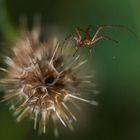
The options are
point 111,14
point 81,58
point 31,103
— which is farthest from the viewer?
point 111,14

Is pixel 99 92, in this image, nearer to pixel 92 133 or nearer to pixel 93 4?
pixel 92 133

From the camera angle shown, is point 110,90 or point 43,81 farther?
point 110,90

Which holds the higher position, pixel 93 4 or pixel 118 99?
pixel 93 4

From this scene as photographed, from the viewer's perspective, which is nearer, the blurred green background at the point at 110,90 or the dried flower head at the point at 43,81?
the dried flower head at the point at 43,81

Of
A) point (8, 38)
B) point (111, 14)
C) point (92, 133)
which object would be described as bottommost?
point (92, 133)

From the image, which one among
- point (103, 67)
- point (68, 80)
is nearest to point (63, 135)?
point (103, 67)

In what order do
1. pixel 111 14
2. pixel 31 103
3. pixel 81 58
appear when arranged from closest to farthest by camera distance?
pixel 31 103 < pixel 81 58 < pixel 111 14

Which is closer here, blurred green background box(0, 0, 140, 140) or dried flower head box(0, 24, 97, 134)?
dried flower head box(0, 24, 97, 134)

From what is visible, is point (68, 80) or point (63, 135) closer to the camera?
point (68, 80)
